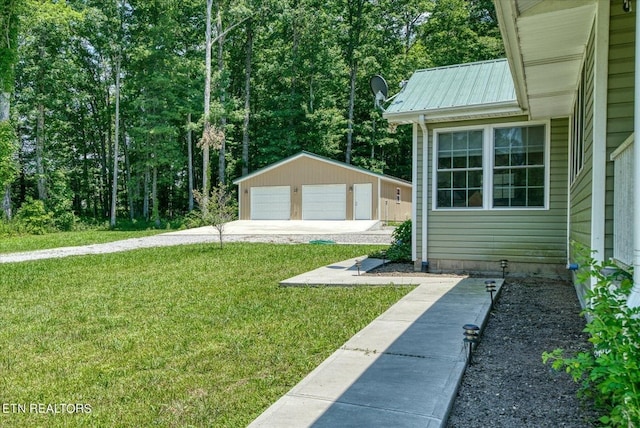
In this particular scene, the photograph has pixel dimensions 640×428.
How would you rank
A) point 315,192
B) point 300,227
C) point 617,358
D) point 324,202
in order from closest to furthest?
point 617,358, point 300,227, point 324,202, point 315,192

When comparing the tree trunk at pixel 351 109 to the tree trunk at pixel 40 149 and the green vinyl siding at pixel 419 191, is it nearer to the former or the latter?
the tree trunk at pixel 40 149

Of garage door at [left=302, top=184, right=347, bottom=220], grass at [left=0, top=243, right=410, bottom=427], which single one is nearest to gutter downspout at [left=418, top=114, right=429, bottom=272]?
grass at [left=0, top=243, right=410, bottom=427]

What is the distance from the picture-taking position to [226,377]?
10.0 ft

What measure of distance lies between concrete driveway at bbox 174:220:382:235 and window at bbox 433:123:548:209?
1012cm

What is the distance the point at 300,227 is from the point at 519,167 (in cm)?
1291

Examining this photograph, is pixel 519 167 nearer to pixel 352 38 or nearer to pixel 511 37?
pixel 511 37

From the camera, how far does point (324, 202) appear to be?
68.1 feet

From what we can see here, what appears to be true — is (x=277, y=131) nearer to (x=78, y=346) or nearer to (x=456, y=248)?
(x=456, y=248)

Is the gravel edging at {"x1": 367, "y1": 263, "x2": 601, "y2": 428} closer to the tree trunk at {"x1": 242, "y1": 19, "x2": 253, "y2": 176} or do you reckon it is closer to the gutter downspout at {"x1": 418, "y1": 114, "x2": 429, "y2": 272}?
the gutter downspout at {"x1": 418, "y1": 114, "x2": 429, "y2": 272}

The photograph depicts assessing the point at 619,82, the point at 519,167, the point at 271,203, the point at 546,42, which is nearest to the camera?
the point at 619,82

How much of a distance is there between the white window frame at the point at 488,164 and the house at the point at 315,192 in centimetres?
1282

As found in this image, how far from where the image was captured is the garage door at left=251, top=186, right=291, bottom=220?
69.7 ft

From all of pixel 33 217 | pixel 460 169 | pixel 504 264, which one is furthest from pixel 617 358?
pixel 33 217

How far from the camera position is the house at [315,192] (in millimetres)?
20156
